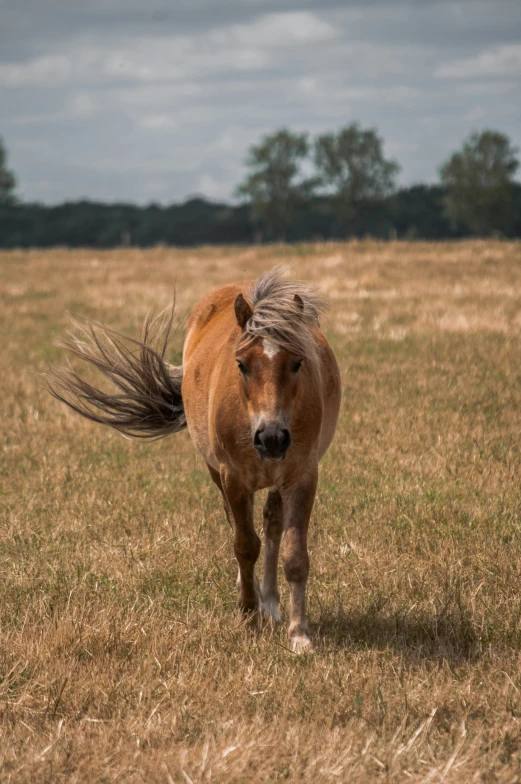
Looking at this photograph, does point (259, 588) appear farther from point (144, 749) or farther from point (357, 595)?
point (144, 749)

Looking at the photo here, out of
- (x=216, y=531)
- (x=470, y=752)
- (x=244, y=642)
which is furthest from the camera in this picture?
(x=216, y=531)

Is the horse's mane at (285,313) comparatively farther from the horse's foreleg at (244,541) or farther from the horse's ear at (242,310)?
the horse's foreleg at (244,541)

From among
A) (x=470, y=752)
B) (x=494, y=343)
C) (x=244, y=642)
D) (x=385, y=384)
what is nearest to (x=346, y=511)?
(x=244, y=642)

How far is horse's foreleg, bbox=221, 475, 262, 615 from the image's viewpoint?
494 centimetres

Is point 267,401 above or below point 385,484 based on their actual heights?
above

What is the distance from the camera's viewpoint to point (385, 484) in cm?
749

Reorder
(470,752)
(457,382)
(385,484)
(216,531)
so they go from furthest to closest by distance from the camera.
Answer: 1. (457,382)
2. (385,484)
3. (216,531)
4. (470,752)

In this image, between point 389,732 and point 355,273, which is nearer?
point 389,732

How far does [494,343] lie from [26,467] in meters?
7.94

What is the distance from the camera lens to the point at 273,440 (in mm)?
4137

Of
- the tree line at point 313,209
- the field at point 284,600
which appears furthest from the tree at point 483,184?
the field at point 284,600

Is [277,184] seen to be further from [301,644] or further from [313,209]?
[301,644]

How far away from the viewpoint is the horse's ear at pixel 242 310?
4562mm

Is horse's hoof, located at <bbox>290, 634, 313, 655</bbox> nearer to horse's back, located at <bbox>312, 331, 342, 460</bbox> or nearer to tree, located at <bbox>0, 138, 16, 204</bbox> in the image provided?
horse's back, located at <bbox>312, 331, 342, 460</bbox>
